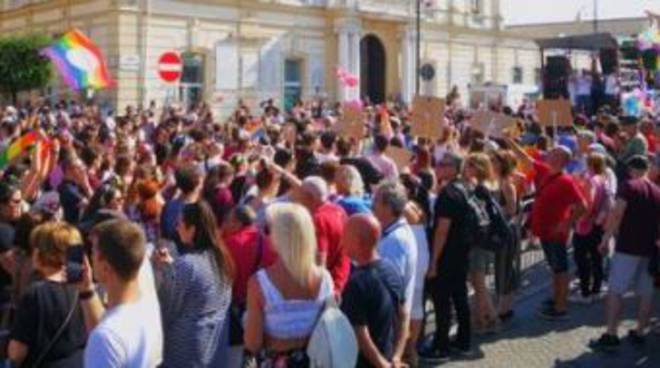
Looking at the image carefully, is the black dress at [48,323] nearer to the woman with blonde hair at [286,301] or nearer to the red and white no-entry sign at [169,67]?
the woman with blonde hair at [286,301]

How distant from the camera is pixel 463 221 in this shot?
27.5 ft

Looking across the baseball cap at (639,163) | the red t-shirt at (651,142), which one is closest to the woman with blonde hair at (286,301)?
the baseball cap at (639,163)

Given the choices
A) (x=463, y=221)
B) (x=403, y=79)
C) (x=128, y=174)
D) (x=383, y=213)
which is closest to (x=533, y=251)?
(x=463, y=221)

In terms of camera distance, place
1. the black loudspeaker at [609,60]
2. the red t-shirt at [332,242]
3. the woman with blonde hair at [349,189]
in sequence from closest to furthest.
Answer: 1. the red t-shirt at [332,242]
2. the woman with blonde hair at [349,189]
3. the black loudspeaker at [609,60]

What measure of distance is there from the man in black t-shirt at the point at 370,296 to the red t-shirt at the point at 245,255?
1051 millimetres

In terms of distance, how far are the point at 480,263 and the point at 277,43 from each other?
101 feet

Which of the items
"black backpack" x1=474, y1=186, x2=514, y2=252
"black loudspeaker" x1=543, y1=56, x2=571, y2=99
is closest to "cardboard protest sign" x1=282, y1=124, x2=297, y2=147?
"black backpack" x1=474, y1=186, x2=514, y2=252

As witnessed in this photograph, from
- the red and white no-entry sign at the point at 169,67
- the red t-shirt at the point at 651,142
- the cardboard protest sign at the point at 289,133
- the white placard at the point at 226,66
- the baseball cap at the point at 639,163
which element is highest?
the white placard at the point at 226,66

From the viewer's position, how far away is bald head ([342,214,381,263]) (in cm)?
536

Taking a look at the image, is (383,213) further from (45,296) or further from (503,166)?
(503,166)

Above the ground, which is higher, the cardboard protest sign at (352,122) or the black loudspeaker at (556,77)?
the black loudspeaker at (556,77)

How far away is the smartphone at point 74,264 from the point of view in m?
4.64

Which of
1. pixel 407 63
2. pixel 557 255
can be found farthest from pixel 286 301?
pixel 407 63

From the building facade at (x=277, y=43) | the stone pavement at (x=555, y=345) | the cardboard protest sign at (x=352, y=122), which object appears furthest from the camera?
the building facade at (x=277, y=43)
